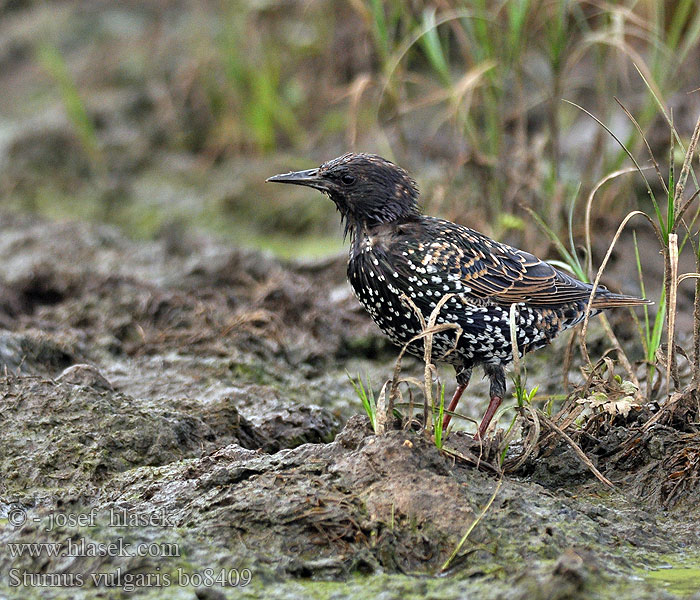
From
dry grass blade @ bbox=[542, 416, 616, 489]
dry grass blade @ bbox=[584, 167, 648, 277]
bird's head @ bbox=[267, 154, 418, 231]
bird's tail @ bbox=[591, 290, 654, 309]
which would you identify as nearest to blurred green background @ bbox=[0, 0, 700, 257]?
dry grass blade @ bbox=[584, 167, 648, 277]

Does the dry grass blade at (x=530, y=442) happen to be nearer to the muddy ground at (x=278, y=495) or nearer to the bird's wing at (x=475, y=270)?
the muddy ground at (x=278, y=495)

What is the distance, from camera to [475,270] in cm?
445

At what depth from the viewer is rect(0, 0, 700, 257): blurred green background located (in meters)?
7.05

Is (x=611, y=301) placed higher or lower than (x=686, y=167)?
lower

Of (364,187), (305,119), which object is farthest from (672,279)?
(305,119)

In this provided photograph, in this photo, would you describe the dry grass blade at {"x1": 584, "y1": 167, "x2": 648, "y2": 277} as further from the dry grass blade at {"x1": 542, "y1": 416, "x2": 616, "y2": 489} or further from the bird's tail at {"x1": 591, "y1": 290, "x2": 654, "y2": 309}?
the dry grass blade at {"x1": 542, "y1": 416, "x2": 616, "y2": 489}

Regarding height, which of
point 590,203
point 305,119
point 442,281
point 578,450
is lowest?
point 578,450

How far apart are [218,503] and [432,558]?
Answer: 2.60 feet

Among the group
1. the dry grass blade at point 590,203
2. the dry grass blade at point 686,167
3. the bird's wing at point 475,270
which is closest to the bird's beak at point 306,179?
the bird's wing at point 475,270

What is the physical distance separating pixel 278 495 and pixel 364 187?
155 centimetres

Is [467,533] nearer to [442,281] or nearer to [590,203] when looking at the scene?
[442,281]

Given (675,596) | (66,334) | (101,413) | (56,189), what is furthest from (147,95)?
(675,596)

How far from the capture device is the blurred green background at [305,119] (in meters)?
7.05

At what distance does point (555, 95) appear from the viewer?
6.52m
